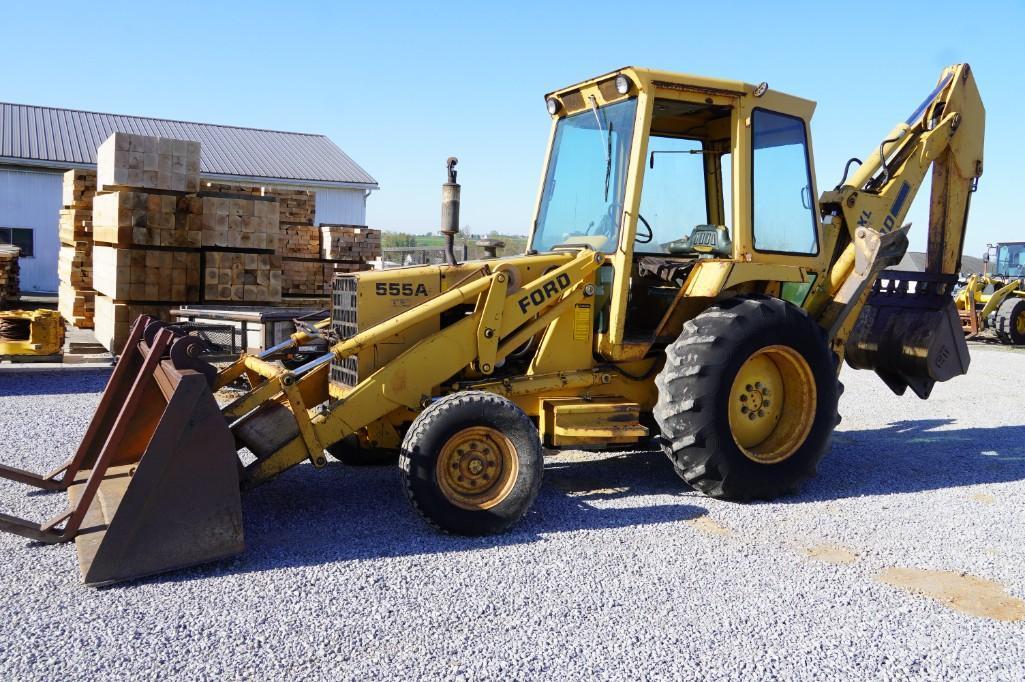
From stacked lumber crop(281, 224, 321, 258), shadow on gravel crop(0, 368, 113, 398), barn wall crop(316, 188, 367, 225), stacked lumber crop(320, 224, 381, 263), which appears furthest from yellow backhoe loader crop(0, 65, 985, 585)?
barn wall crop(316, 188, 367, 225)

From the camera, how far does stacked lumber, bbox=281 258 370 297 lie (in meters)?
13.3

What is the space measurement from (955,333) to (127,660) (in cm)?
653

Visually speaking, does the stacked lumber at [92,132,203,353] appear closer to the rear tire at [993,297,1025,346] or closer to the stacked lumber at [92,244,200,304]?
the stacked lumber at [92,244,200,304]

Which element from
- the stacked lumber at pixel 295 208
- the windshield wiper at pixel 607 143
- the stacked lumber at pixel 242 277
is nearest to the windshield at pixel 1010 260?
the stacked lumber at pixel 295 208

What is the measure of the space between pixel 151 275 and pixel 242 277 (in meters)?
1.07

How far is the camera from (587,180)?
6.01m

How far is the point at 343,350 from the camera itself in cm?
492

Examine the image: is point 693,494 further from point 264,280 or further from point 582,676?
point 264,280

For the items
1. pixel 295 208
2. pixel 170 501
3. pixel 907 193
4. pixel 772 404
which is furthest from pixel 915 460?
pixel 295 208

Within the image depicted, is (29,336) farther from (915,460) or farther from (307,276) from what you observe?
(915,460)

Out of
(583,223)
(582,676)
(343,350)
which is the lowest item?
(582,676)

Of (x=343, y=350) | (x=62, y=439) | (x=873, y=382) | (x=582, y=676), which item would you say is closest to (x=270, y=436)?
(x=343, y=350)

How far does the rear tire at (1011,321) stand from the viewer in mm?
19297

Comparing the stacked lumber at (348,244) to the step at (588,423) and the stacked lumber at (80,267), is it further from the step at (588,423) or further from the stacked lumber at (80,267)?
the step at (588,423)
